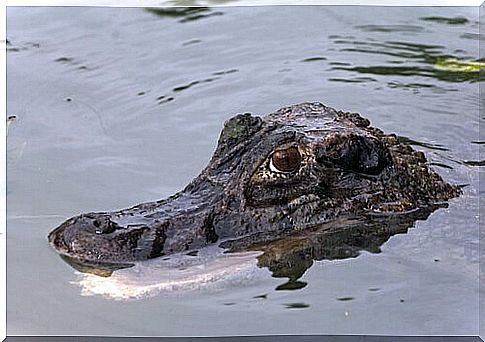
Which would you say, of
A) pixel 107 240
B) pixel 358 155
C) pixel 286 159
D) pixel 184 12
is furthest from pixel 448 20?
pixel 107 240

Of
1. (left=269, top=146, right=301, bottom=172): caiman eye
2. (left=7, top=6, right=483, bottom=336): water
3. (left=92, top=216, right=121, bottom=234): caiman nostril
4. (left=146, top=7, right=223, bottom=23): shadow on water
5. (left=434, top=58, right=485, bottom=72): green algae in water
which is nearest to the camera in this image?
(left=7, top=6, right=483, bottom=336): water

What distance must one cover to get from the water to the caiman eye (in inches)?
18.8

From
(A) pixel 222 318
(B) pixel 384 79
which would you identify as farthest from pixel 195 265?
(B) pixel 384 79

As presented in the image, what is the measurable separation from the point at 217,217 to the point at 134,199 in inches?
59.4

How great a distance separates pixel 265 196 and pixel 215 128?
2581mm

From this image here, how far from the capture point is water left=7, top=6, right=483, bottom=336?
4.44m

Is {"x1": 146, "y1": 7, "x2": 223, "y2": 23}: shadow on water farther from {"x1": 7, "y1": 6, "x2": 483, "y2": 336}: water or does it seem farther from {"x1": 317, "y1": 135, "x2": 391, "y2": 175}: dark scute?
{"x1": 317, "y1": 135, "x2": 391, "y2": 175}: dark scute

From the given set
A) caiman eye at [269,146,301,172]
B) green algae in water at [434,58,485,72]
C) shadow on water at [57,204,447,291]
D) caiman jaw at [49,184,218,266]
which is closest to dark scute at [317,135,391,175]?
caiman eye at [269,146,301,172]

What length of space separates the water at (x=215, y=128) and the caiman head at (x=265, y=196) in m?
0.18

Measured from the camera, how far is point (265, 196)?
4828 mm

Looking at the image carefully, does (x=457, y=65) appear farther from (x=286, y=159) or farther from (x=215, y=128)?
(x=286, y=159)

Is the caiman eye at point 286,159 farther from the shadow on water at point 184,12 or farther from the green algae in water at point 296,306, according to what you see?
the shadow on water at point 184,12

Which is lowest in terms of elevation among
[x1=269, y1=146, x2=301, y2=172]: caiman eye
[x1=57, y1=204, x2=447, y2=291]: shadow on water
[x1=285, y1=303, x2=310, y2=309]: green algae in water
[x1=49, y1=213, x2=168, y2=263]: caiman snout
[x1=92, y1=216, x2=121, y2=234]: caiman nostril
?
[x1=285, y1=303, x2=310, y2=309]: green algae in water

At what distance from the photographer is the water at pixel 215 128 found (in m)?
4.44
